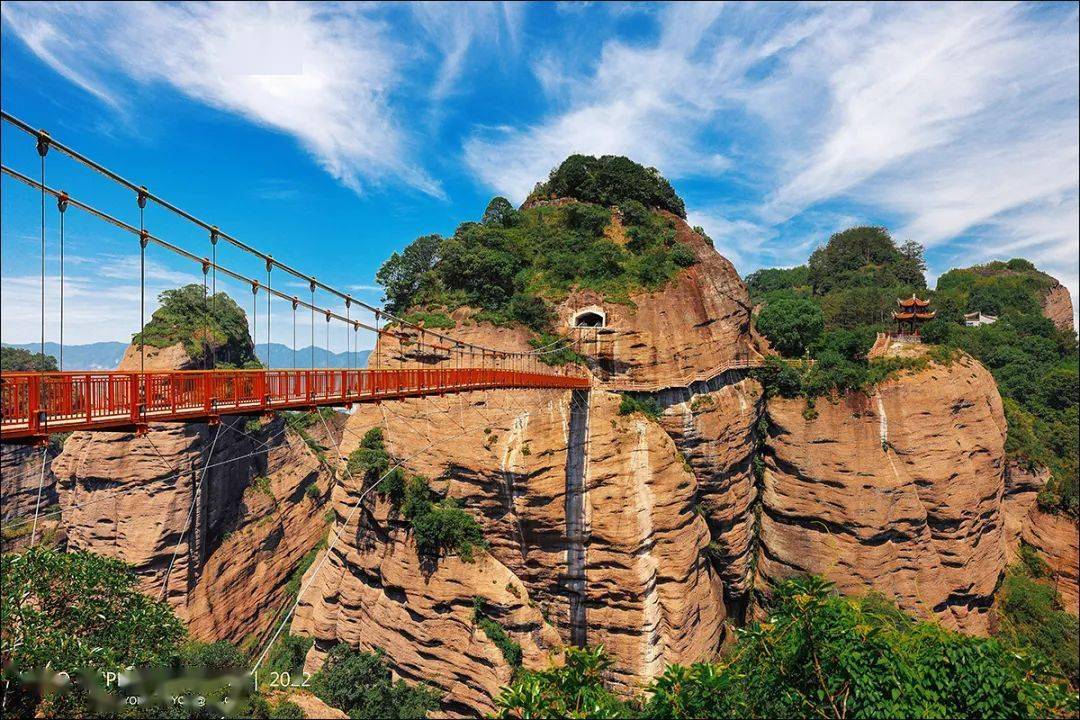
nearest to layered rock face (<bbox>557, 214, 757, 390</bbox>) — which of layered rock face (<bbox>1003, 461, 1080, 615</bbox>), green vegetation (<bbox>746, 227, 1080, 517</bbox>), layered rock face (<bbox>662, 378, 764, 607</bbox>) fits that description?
layered rock face (<bbox>662, 378, 764, 607</bbox>)

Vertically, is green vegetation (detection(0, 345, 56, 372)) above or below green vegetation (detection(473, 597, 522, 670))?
above

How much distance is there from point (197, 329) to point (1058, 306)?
70.9 meters

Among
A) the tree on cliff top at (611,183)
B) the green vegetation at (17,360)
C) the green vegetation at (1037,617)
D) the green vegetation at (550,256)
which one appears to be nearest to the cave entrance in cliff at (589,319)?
the green vegetation at (550,256)

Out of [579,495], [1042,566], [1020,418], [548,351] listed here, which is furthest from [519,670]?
[1020,418]

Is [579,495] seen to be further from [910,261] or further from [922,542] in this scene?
[910,261]

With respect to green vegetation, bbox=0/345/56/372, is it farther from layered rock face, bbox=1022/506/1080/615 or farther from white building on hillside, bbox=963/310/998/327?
white building on hillside, bbox=963/310/998/327

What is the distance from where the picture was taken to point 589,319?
21.8m

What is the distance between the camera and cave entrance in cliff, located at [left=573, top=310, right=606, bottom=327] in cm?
2119

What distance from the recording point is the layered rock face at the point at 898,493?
20.7 metres

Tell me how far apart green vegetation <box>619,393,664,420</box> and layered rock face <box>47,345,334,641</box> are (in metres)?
17.9

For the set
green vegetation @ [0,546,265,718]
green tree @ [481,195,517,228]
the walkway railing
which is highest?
green tree @ [481,195,517,228]

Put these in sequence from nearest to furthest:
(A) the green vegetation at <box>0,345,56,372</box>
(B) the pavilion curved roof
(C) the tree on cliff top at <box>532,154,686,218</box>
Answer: (B) the pavilion curved roof, (C) the tree on cliff top at <box>532,154,686,218</box>, (A) the green vegetation at <box>0,345,56,372</box>

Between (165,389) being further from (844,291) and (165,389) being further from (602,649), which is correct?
(844,291)

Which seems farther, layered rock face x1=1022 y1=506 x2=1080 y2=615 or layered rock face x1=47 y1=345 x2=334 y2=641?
layered rock face x1=1022 y1=506 x2=1080 y2=615
